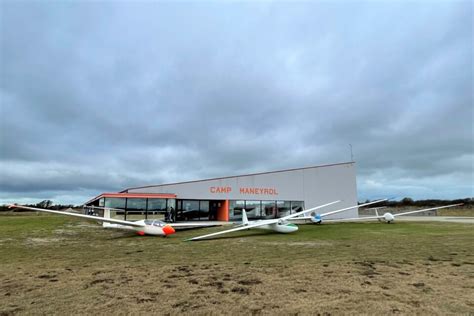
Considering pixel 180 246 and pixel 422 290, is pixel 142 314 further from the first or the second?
pixel 180 246

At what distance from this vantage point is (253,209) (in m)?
28.2

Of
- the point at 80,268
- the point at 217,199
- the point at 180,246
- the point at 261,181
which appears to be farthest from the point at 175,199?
the point at 80,268

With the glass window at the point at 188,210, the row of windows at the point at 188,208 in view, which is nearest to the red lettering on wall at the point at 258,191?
the row of windows at the point at 188,208

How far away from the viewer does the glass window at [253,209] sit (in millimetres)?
27953

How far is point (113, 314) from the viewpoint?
14.3ft

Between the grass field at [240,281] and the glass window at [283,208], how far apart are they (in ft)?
61.9

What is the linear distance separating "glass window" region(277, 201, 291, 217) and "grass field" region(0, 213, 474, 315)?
18.9 metres

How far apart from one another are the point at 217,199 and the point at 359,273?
806 inches

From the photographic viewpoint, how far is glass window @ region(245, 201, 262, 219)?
91.7 feet

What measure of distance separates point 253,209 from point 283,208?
3317 mm

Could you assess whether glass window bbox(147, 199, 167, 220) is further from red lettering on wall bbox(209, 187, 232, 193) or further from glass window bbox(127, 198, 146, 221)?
red lettering on wall bbox(209, 187, 232, 193)

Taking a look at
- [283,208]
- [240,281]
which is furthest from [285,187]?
[240,281]

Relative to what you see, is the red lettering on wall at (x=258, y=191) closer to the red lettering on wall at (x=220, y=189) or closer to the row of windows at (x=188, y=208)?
the row of windows at (x=188, y=208)

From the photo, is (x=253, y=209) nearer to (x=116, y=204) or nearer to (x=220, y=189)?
(x=220, y=189)
